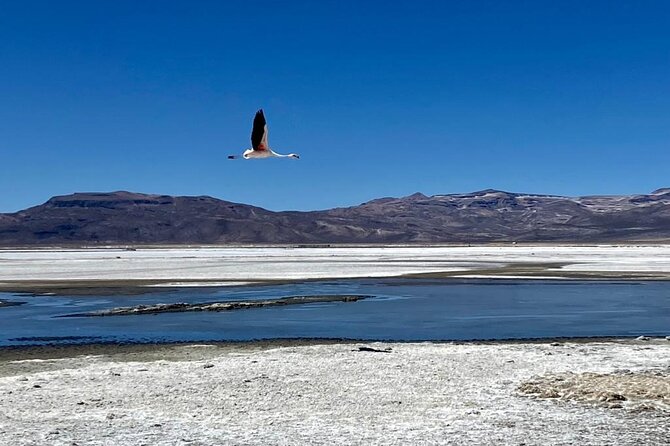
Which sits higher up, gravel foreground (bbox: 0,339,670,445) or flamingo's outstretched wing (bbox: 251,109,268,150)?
flamingo's outstretched wing (bbox: 251,109,268,150)

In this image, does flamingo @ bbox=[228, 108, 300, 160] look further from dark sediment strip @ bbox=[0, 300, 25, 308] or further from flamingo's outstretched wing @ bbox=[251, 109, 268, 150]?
dark sediment strip @ bbox=[0, 300, 25, 308]

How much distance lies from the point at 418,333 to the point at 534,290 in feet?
58.8

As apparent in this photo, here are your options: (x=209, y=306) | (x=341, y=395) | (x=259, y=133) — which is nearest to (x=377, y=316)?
(x=209, y=306)

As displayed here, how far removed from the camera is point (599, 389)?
1563 centimetres

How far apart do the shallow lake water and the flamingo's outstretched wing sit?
34.4ft

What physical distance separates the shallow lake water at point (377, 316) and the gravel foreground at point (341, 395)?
3516 mm

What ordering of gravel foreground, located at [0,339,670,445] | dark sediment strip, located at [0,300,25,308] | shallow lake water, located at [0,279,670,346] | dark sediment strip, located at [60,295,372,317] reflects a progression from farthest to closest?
dark sediment strip, located at [0,300,25,308] → dark sediment strip, located at [60,295,372,317] → shallow lake water, located at [0,279,670,346] → gravel foreground, located at [0,339,670,445]

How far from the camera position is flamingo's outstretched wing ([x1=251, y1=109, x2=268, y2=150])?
1499 centimetres

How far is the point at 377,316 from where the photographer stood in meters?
30.2

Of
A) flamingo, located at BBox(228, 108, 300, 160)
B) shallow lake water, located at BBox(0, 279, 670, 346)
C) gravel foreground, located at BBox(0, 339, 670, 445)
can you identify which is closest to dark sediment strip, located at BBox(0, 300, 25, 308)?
shallow lake water, located at BBox(0, 279, 670, 346)

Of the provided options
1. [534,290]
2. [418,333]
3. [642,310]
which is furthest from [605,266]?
[418,333]

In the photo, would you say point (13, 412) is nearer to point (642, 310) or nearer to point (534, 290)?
point (642, 310)

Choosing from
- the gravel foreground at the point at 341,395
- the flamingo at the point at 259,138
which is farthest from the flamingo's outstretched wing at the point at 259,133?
Answer: the gravel foreground at the point at 341,395

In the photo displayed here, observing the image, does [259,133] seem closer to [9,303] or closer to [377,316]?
[377,316]
